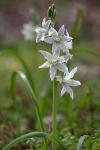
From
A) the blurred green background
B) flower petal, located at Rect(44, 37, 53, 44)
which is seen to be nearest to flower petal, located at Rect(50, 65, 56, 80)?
flower petal, located at Rect(44, 37, 53, 44)

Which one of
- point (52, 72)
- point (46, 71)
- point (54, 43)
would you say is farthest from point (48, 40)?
point (46, 71)

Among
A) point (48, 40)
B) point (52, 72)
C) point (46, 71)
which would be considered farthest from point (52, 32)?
point (46, 71)

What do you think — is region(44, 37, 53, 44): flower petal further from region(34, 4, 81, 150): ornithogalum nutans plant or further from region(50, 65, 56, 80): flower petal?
region(50, 65, 56, 80): flower petal

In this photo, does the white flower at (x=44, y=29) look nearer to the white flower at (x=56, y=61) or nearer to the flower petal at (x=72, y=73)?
the white flower at (x=56, y=61)

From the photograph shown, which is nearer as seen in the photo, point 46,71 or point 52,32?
point 52,32

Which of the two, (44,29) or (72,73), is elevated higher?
(44,29)

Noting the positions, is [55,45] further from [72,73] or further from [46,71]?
[46,71]

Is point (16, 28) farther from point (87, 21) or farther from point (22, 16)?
point (87, 21)

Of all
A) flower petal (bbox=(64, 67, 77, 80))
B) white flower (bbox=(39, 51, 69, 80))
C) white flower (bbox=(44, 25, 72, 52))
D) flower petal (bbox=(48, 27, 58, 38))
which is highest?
flower petal (bbox=(48, 27, 58, 38))
